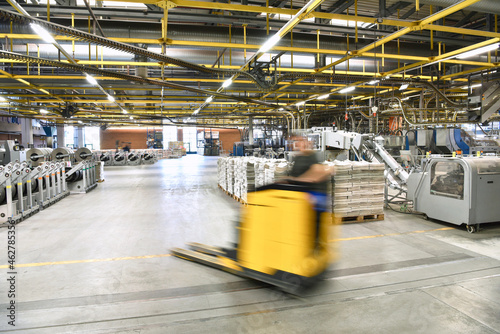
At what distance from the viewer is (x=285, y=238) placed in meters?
3.38

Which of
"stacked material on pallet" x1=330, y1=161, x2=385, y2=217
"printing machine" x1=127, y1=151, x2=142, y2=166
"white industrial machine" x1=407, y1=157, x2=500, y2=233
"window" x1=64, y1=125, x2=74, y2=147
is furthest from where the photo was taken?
"window" x1=64, y1=125, x2=74, y2=147

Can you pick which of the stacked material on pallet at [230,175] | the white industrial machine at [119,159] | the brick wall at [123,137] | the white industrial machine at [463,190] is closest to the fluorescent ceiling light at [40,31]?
the stacked material on pallet at [230,175]

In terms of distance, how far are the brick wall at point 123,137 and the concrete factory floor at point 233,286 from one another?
43.1 metres

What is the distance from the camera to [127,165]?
28.0 meters

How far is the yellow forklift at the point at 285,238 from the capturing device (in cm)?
333

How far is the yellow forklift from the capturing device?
131 inches

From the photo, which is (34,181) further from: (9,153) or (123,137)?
(123,137)

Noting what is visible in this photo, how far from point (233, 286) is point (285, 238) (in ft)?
3.94

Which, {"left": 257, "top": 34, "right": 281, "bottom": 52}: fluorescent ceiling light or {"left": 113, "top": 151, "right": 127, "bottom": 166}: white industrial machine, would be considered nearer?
{"left": 257, "top": 34, "right": 281, "bottom": 52}: fluorescent ceiling light

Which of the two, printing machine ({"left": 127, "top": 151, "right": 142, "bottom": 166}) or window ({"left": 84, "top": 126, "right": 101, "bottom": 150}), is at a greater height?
window ({"left": 84, "top": 126, "right": 101, "bottom": 150})

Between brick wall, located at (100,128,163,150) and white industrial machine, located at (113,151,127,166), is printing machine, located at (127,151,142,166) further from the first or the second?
brick wall, located at (100,128,163,150)

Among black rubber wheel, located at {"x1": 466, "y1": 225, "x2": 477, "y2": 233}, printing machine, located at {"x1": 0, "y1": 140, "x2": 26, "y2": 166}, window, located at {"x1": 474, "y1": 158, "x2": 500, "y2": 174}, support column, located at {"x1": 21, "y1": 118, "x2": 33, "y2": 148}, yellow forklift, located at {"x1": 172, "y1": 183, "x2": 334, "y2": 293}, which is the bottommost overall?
black rubber wheel, located at {"x1": 466, "y1": 225, "x2": 477, "y2": 233}

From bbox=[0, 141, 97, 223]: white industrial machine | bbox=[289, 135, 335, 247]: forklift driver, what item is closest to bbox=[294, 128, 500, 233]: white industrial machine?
bbox=[289, 135, 335, 247]: forklift driver

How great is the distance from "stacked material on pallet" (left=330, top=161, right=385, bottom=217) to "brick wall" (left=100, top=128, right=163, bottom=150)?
147 feet
